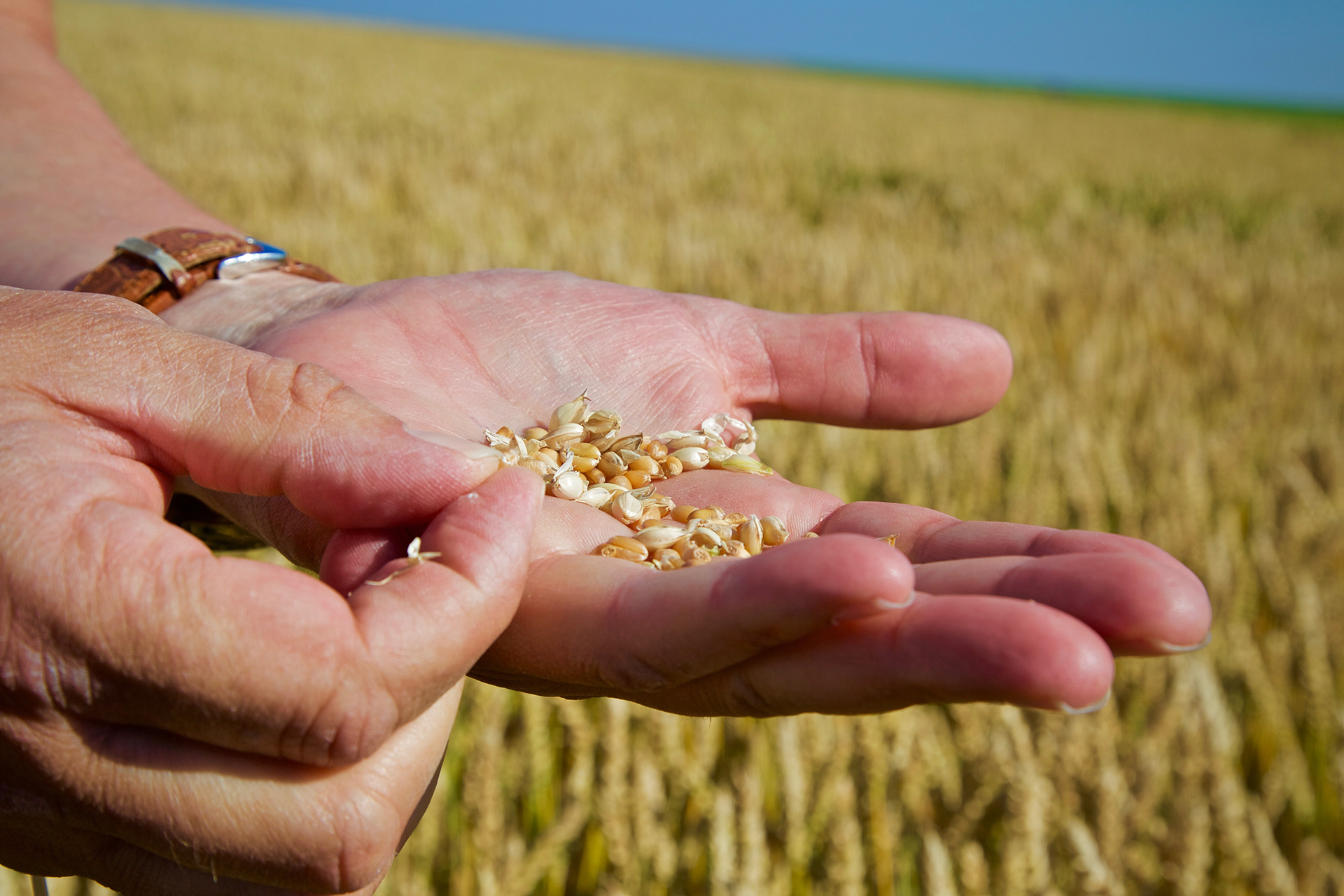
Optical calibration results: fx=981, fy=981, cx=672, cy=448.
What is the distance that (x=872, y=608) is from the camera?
3.20 ft

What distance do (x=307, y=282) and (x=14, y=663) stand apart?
1.11 metres

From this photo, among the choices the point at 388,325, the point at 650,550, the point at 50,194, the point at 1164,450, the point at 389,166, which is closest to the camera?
the point at 650,550

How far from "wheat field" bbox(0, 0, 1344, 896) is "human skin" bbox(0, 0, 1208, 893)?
2.15 feet

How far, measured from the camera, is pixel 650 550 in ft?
4.54

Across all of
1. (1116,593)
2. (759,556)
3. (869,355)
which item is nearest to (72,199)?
(869,355)

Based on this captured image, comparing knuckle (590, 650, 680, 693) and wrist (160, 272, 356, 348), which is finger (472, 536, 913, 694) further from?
wrist (160, 272, 356, 348)

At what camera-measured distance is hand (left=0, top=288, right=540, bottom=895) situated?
927 millimetres

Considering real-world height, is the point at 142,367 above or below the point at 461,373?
above

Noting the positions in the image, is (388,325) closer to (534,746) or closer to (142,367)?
(142,367)

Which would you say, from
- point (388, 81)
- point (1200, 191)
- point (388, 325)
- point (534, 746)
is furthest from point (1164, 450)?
point (388, 81)

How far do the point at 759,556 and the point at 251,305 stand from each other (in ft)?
3.97

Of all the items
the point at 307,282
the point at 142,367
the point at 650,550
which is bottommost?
the point at 650,550

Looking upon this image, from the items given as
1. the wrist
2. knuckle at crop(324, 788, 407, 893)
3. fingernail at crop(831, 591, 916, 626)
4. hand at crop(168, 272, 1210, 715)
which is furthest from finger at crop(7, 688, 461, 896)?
the wrist

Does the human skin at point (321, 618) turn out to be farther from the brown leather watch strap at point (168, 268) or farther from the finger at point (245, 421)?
the brown leather watch strap at point (168, 268)
